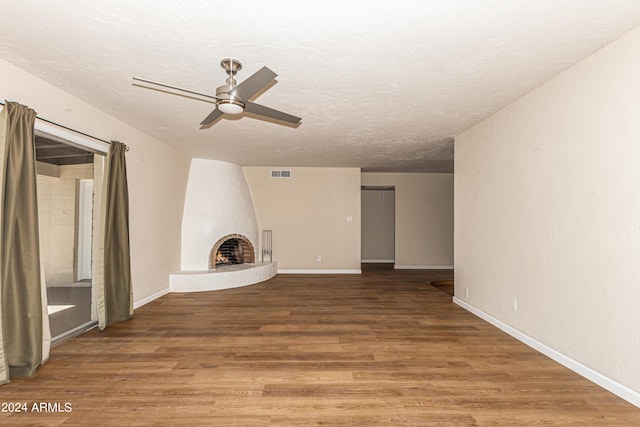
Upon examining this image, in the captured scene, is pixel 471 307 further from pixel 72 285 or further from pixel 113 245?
pixel 72 285

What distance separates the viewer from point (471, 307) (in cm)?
415

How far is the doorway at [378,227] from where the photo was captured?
9734mm

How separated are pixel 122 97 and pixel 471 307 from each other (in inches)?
190

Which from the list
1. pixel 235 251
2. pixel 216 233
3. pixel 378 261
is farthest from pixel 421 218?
pixel 216 233

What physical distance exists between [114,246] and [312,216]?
4.27 meters

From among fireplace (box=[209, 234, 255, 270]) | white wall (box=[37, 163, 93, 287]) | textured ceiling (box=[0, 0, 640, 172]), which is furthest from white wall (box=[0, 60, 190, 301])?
white wall (box=[37, 163, 93, 287])

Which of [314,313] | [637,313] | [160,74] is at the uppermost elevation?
[160,74]

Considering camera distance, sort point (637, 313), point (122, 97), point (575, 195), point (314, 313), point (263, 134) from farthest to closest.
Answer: point (263, 134) → point (314, 313) → point (122, 97) → point (575, 195) → point (637, 313)

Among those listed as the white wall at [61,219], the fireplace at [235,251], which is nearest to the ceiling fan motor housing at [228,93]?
the fireplace at [235,251]

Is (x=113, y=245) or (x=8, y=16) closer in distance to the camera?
(x=8, y=16)

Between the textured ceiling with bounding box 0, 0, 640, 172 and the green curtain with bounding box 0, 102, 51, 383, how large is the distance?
600 millimetres

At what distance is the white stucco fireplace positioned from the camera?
5555 mm

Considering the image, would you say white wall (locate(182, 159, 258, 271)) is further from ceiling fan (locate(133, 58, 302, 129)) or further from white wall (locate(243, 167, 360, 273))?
ceiling fan (locate(133, 58, 302, 129))

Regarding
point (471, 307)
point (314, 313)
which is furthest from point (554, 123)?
point (314, 313)
